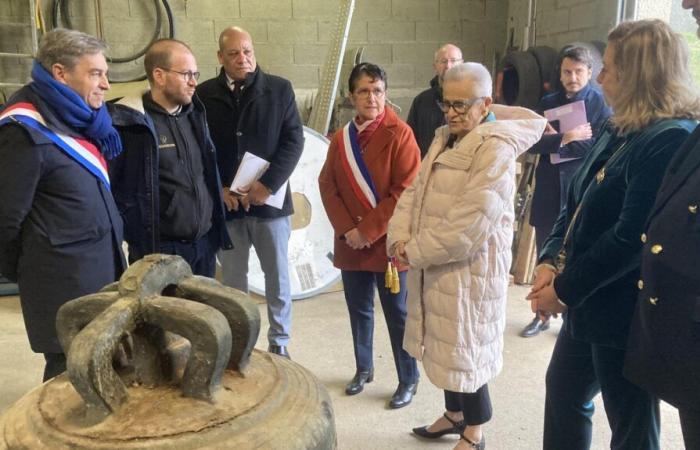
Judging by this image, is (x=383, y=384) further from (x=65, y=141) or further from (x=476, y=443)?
(x=65, y=141)

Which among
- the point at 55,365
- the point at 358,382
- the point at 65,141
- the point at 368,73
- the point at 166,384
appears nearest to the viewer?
the point at 166,384

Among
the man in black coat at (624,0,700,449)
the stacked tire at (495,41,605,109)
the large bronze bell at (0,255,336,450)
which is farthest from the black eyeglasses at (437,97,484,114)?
the stacked tire at (495,41,605,109)

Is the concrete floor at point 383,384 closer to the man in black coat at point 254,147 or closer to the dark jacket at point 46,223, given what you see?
the man in black coat at point 254,147

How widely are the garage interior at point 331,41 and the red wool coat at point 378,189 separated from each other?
697mm

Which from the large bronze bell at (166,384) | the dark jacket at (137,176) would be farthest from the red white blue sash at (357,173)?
the large bronze bell at (166,384)

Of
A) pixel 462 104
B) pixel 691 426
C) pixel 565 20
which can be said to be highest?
pixel 565 20

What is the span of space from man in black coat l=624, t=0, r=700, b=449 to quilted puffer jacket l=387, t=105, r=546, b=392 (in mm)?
535

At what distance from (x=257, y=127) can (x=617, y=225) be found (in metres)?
1.70

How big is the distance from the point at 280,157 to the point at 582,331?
1.61 metres

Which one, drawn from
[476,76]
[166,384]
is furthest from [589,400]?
[166,384]

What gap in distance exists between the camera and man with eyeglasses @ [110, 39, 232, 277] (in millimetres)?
2100

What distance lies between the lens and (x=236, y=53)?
8.36 ft

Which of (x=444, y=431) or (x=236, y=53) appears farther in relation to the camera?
(x=236, y=53)

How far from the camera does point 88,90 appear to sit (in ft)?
6.12
